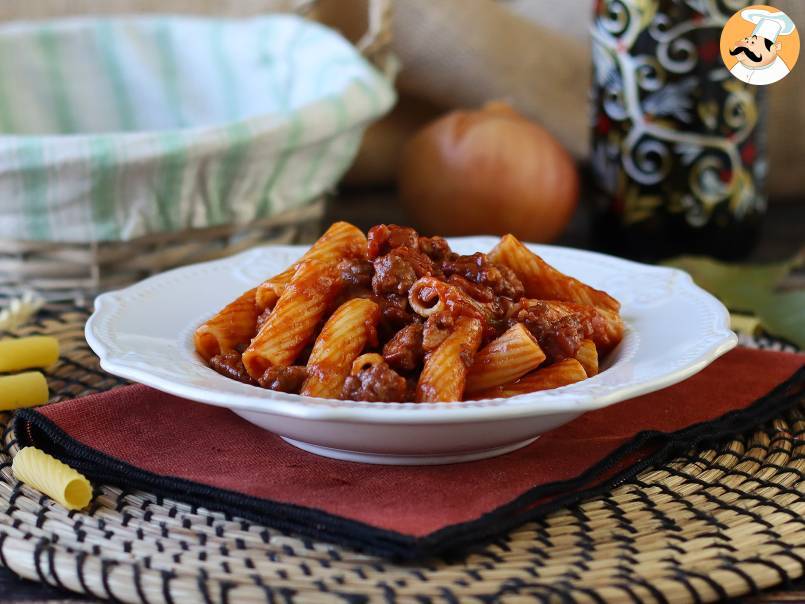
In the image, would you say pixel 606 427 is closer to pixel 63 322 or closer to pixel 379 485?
pixel 379 485

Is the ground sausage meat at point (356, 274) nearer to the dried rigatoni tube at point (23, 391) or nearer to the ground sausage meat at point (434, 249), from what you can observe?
the ground sausage meat at point (434, 249)

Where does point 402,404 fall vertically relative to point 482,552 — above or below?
above

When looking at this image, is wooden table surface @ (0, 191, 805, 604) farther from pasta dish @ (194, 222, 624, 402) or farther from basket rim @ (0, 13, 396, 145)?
pasta dish @ (194, 222, 624, 402)

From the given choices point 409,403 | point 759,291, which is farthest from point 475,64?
point 409,403

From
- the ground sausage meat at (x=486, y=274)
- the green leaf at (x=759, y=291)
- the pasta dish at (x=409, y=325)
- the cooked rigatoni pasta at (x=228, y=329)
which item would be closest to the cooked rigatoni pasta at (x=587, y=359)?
the pasta dish at (x=409, y=325)

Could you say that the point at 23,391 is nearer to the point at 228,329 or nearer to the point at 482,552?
the point at 228,329

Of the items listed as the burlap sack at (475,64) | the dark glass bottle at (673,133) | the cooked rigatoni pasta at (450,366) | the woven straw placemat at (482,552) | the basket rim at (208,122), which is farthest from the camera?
the burlap sack at (475,64)
